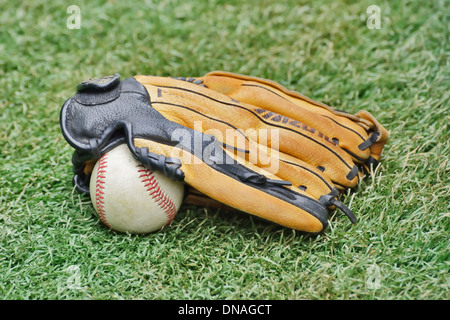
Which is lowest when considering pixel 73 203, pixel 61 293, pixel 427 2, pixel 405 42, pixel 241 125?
pixel 61 293

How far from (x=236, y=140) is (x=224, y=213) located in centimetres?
46

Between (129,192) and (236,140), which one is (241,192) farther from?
(129,192)

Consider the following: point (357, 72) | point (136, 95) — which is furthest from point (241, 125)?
point (357, 72)

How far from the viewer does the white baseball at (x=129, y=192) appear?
2.68m

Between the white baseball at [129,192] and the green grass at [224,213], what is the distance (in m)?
0.15

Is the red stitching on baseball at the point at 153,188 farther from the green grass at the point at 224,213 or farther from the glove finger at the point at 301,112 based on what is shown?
the glove finger at the point at 301,112

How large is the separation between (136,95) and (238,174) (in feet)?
2.25

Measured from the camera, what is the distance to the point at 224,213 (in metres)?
3.05

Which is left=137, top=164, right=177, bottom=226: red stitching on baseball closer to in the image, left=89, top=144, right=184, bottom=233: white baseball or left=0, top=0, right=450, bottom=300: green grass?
left=89, top=144, right=184, bottom=233: white baseball

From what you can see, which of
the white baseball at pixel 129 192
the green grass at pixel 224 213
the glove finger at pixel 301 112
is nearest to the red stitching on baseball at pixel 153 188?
the white baseball at pixel 129 192

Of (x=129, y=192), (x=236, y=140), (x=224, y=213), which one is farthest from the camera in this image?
(x=224, y=213)

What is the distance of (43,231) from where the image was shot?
2945 millimetres

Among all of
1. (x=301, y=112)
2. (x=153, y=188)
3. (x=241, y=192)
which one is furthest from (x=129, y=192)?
(x=301, y=112)
